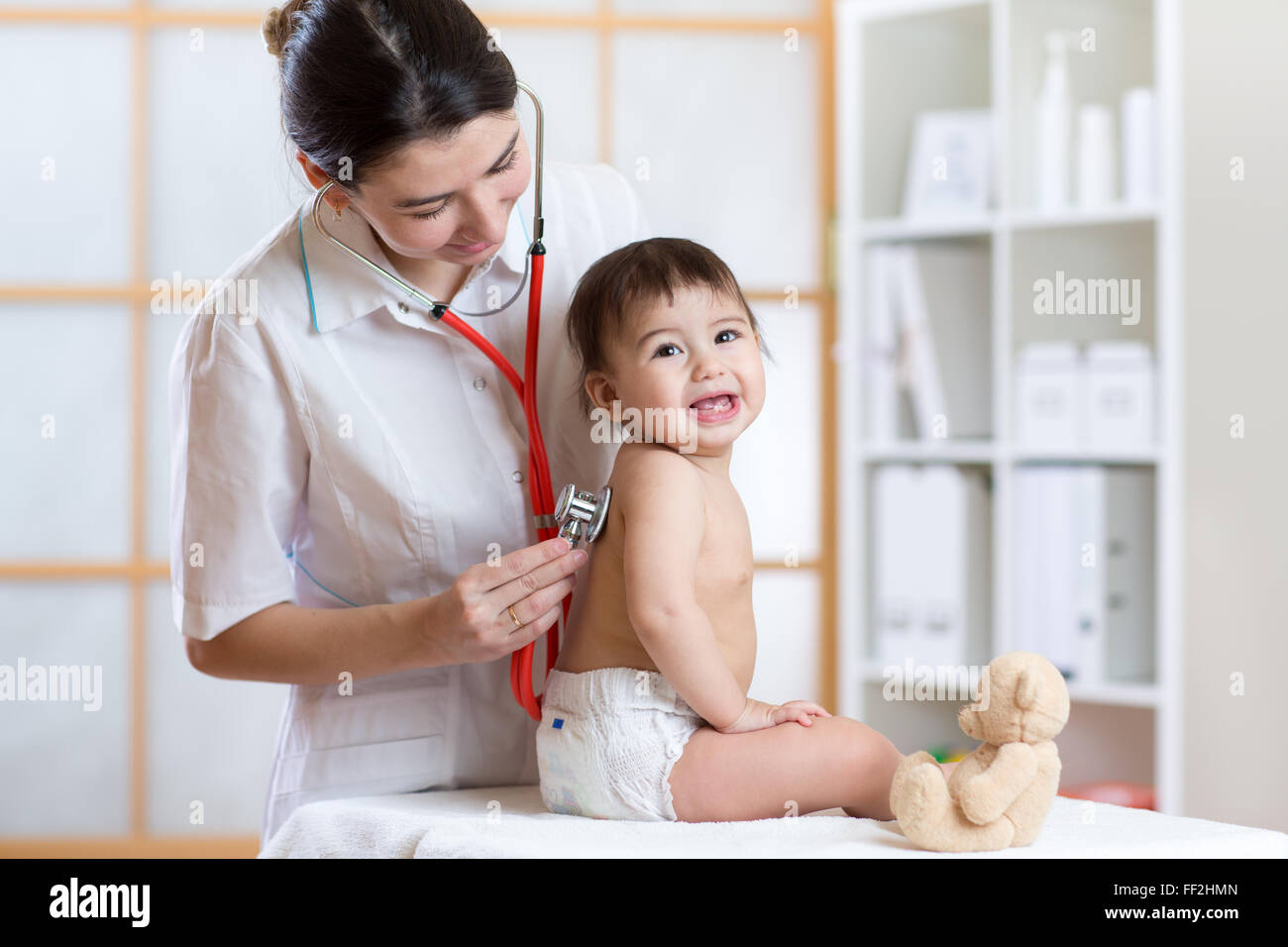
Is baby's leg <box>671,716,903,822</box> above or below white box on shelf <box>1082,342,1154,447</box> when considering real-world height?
below

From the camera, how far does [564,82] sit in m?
2.67

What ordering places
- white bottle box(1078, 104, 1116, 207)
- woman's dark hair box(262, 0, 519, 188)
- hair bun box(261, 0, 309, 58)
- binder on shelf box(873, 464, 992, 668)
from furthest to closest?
binder on shelf box(873, 464, 992, 668)
white bottle box(1078, 104, 1116, 207)
hair bun box(261, 0, 309, 58)
woman's dark hair box(262, 0, 519, 188)

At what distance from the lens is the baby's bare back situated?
41.5 inches

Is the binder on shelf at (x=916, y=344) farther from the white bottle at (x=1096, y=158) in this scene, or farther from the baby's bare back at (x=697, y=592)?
the baby's bare back at (x=697, y=592)

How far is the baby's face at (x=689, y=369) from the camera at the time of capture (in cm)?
107

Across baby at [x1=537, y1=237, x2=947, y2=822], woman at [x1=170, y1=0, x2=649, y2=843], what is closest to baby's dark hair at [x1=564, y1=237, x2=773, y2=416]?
baby at [x1=537, y1=237, x2=947, y2=822]

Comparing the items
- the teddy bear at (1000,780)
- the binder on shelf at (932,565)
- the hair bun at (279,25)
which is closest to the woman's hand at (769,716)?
the teddy bear at (1000,780)

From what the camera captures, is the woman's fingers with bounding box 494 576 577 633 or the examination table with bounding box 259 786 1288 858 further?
the woman's fingers with bounding box 494 576 577 633

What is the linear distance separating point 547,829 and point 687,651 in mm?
189

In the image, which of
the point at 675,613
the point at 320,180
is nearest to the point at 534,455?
the point at 675,613

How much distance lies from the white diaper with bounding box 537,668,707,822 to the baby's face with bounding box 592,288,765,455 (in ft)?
0.77

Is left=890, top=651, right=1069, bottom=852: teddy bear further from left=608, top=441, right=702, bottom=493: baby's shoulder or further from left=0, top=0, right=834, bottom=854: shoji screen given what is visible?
left=0, top=0, right=834, bottom=854: shoji screen
